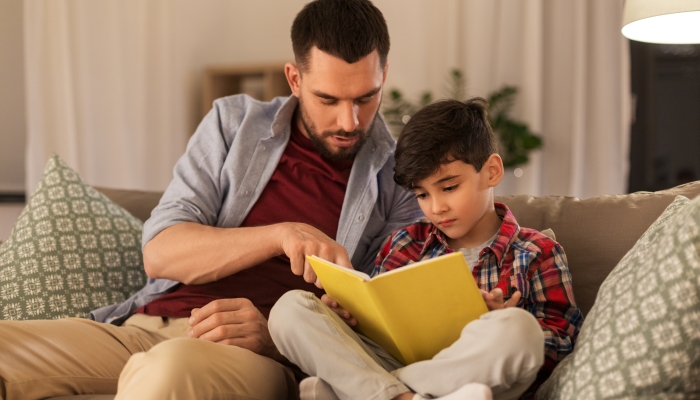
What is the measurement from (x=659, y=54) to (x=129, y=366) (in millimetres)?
3924

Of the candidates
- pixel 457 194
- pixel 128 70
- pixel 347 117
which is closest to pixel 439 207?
pixel 457 194

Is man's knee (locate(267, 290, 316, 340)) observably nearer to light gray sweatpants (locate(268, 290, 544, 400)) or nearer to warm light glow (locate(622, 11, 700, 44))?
light gray sweatpants (locate(268, 290, 544, 400))

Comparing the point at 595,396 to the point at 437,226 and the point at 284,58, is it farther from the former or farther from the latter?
the point at 284,58

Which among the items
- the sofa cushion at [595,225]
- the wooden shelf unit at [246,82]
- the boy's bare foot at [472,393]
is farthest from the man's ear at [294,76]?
the wooden shelf unit at [246,82]

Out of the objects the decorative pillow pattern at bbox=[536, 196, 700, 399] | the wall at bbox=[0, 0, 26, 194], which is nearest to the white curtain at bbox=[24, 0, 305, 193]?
the wall at bbox=[0, 0, 26, 194]

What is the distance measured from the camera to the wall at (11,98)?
358cm

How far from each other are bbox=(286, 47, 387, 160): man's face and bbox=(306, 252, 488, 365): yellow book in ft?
1.81

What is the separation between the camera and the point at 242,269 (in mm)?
1625

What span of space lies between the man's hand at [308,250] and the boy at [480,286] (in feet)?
0.27

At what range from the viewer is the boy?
1.11 meters

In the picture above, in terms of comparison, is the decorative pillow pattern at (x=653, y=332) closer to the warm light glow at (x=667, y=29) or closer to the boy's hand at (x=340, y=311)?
the boy's hand at (x=340, y=311)

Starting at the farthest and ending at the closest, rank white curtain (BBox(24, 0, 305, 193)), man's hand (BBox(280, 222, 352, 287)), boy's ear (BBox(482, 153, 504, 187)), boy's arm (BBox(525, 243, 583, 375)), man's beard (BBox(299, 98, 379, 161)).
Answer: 1. white curtain (BBox(24, 0, 305, 193))
2. man's beard (BBox(299, 98, 379, 161))
3. boy's ear (BBox(482, 153, 504, 187))
4. man's hand (BBox(280, 222, 352, 287))
5. boy's arm (BBox(525, 243, 583, 375))

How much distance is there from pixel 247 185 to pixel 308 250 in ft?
1.39

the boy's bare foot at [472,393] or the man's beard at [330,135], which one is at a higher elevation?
the man's beard at [330,135]
